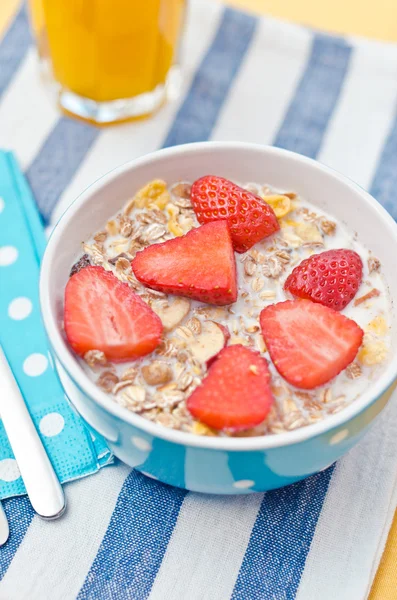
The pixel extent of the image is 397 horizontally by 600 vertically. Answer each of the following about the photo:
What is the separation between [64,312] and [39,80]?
0.73 m

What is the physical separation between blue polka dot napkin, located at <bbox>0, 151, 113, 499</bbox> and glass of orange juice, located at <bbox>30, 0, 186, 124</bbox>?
0.71 ft

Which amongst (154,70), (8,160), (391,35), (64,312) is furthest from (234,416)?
(391,35)

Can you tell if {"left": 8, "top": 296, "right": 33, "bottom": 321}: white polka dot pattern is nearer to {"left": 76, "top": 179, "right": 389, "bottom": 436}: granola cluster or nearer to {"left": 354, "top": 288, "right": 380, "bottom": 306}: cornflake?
{"left": 76, "top": 179, "right": 389, "bottom": 436}: granola cluster

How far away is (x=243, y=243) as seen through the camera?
1.02m

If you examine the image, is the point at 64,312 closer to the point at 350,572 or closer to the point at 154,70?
the point at 350,572

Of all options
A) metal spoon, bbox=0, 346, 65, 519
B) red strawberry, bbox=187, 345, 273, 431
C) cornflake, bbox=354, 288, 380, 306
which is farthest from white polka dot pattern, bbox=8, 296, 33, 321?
cornflake, bbox=354, 288, 380, 306

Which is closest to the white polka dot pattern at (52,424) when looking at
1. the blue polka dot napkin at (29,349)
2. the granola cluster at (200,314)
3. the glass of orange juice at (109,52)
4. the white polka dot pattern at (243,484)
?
the blue polka dot napkin at (29,349)

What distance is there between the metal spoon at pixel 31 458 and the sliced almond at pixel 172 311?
0.23 meters

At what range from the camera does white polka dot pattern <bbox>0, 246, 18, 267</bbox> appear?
46.9 inches

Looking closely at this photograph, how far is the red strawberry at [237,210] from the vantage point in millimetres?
1011

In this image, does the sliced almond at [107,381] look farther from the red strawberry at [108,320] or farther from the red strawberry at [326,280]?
the red strawberry at [326,280]

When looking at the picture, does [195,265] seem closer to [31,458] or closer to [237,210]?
[237,210]

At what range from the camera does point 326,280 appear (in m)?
0.96

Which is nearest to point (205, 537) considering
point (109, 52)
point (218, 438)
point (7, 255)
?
point (218, 438)
